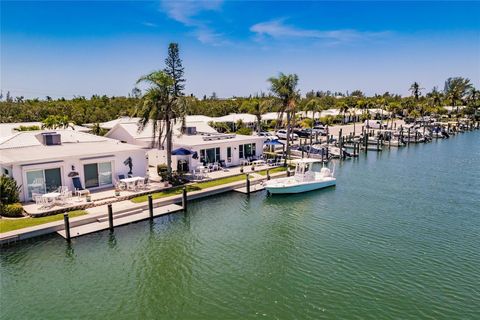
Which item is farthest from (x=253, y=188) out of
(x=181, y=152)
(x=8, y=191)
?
(x=8, y=191)

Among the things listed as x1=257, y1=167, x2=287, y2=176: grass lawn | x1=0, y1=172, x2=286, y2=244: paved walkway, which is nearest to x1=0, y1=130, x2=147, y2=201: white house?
x1=0, y1=172, x2=286, y2=244: paved walkway

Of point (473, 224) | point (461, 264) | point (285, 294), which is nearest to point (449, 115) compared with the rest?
point (473, 224)

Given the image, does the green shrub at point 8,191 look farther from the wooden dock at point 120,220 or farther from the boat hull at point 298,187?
the boat hull at point 298,187

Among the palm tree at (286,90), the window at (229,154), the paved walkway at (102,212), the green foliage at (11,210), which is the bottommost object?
the paved walkway at (102,212)

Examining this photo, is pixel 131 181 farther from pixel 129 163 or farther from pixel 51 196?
pixel 51 196

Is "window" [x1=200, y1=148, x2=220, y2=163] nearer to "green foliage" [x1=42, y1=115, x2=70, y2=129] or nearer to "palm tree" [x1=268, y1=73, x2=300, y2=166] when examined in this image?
"palm tree" [x1=268, y1=73, x2=300, y2=166]

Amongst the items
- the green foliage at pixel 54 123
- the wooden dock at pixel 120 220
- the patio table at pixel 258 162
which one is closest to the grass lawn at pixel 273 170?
the patio table at pixel 258 162

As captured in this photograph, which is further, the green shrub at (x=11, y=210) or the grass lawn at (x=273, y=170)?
the grass lawn at (x=273, y=170)
